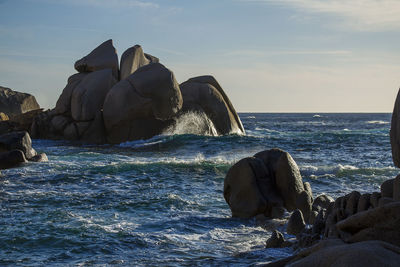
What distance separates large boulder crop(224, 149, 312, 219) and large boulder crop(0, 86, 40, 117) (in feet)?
152

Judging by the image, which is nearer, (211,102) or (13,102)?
(211,102)

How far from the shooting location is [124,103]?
24812mm

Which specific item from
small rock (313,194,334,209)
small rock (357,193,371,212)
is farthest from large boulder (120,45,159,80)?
small rock (357,193,371,212)

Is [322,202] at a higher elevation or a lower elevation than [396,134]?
lower

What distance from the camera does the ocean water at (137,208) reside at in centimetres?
695

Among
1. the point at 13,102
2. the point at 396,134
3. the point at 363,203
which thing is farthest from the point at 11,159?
the point at 13,102

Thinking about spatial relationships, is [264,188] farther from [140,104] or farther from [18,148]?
[140,104]

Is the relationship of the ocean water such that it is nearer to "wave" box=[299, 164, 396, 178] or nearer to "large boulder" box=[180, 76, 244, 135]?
"wave" box=[299, 164, 396, 178]

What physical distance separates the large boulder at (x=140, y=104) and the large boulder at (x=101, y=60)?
Result: 14.5 ft

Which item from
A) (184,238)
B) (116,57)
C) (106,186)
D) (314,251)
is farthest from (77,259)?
(116,57)

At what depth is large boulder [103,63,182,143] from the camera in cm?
2488

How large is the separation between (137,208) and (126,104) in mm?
15114

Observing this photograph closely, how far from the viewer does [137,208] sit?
10117 mm

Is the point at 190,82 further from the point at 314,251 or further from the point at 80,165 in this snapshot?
the point at 314,251
